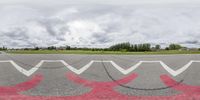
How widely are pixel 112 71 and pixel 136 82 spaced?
2946mm

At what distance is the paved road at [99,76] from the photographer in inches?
730

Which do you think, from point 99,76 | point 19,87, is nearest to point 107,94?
point 99,76

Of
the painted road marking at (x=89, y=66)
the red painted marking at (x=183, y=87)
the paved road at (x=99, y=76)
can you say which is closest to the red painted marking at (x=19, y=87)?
the paved road at (x=99, y=76)

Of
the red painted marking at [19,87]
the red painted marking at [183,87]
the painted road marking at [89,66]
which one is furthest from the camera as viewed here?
the painted road marking at [89,66]

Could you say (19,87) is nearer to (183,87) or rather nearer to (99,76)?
(99,76)

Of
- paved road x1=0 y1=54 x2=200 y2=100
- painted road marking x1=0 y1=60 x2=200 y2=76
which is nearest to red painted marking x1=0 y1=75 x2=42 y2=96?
paved road x1=0 y1=54 x2=200 y2=100

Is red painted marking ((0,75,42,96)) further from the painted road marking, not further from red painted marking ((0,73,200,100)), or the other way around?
the painted road marking

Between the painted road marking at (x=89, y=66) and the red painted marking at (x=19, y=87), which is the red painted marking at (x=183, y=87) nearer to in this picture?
the painted road marking at (x=89, y=66)

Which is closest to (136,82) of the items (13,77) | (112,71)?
(112,71)

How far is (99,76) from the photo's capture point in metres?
21.9

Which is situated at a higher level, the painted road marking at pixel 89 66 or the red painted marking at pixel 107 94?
the painted road marking at pixel 89 66

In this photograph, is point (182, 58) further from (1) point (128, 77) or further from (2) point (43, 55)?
(2) point (43, 55)

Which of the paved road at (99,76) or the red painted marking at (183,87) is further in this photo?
the red painted marking at (183,87)

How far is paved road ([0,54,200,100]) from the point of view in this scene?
1853 cm
